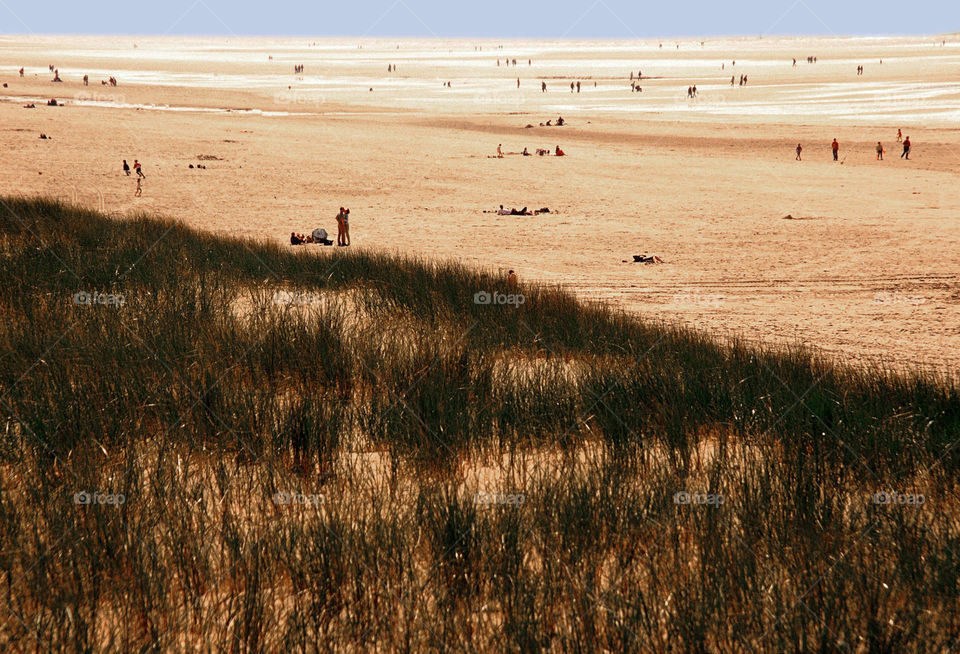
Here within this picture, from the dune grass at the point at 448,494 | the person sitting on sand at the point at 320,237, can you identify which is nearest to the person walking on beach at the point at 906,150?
the person sitting on sand at the point at 320,237

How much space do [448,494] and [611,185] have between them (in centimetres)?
2186

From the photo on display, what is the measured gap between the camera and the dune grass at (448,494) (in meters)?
3.17

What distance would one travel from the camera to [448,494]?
148 inches

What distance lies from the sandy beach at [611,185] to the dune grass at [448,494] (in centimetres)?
434

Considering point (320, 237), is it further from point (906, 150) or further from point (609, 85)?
point (609, 85)

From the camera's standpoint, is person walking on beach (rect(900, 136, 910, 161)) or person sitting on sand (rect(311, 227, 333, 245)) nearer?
person sitting on sand (rect(311, 227, 333, 245))

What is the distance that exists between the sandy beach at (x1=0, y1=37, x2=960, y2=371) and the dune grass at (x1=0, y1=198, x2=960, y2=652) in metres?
4.34

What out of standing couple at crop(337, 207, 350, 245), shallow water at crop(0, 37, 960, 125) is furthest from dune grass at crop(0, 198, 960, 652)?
shallow water at crop(0, 37, 960, 125)

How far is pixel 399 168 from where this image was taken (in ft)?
87.9

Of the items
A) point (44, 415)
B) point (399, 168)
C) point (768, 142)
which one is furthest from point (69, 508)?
Result: point (768, 142)

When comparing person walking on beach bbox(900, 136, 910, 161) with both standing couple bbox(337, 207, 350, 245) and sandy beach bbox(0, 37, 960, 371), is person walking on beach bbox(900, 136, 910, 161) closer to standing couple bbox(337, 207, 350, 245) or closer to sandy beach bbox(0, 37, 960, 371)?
sandy beach bbox(0, 37, 960, 371)

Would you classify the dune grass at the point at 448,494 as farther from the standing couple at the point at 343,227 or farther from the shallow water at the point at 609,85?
the shallow water at the point at 609,85

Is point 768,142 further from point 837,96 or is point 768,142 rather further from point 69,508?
point 69,508

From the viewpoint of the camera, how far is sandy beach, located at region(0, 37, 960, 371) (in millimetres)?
12609
